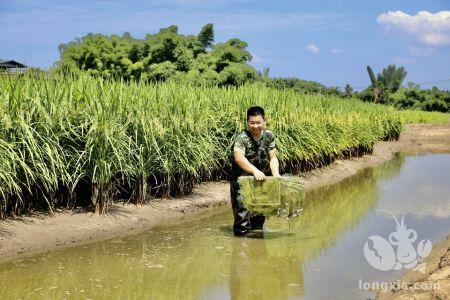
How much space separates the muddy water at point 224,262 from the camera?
5422mm

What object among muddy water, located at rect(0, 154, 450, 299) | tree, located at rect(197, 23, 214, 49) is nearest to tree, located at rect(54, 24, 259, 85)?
tree, located at rect(197, 23, 214, 49)

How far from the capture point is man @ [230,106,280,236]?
697cm

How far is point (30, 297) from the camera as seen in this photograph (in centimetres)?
519

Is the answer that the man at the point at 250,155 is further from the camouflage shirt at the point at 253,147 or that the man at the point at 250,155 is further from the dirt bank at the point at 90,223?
the dirt bank at the point at 90,223

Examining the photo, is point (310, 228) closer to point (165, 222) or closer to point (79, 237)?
point (165, 222)

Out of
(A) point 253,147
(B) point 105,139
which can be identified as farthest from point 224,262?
(B) point 105,139

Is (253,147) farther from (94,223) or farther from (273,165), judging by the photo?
(94,223)

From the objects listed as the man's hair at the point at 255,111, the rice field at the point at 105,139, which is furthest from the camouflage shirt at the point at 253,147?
the rice field at the point at 105,139

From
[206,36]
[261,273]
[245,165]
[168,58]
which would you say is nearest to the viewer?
[261,273]

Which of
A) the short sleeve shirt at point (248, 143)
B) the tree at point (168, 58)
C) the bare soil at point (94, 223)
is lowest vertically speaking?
the bare soil at point (94, 223)

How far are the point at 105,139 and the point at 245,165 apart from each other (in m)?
1.99

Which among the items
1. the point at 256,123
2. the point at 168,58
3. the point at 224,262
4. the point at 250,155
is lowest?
→ the point at 224,262

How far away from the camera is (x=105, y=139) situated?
25.1 ft

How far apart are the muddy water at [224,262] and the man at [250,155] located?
1.10 ft
